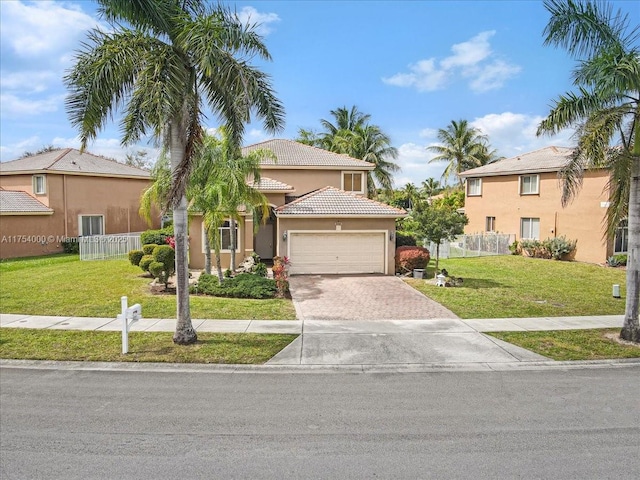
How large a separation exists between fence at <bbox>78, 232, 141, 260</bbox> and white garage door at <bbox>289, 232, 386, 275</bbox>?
1198cm

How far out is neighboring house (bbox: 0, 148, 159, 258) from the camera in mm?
27953

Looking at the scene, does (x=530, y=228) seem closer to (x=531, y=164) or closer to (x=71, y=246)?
(x=531, y=164)

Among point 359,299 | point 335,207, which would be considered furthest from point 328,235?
point 359,299

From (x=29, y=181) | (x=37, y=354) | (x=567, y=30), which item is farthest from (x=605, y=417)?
(x=29, y=181)

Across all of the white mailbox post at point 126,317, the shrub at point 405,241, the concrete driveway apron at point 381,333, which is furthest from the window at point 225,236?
the white mailbox post at point 126,317

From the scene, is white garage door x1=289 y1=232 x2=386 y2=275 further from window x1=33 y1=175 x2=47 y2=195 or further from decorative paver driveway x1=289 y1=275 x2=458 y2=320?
window x1=33 y1=175 x2=47 y2=195

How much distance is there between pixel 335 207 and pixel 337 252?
84.0 inches

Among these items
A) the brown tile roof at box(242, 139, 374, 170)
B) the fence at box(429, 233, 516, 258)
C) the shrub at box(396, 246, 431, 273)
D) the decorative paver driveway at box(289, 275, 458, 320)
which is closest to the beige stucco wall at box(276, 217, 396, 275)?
the shrub at box(396, 246, 431, 273)

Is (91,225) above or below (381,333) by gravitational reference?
above

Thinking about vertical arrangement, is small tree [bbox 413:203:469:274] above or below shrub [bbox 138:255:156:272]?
above

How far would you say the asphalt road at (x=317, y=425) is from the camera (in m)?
5.46

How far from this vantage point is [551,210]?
93.0 feet

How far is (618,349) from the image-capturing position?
1051 centimetres

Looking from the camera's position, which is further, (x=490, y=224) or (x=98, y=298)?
(x=490, y=224)
